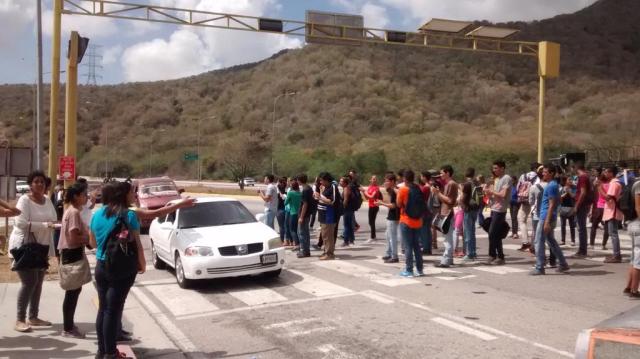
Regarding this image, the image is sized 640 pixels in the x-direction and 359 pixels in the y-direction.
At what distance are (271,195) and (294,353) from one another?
8.33 m

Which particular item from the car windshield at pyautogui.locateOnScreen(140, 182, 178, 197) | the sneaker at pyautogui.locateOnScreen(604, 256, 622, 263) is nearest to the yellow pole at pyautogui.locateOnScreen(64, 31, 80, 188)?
the car windshield at pyautogui.locateOnScreen(140, 182, 178, 197)

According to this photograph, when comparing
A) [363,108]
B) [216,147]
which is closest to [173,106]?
[216,147]

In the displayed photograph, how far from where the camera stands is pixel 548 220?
31.8ft

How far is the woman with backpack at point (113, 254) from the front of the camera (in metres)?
5.37

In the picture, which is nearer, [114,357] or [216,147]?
[114,357]

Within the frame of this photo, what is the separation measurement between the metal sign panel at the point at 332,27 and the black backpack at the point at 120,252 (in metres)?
15.0

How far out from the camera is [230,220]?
1056 cm

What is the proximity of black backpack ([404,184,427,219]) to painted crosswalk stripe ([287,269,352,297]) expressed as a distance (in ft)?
5.54

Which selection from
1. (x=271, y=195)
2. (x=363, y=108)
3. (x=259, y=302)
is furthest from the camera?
(x=363, y=108)

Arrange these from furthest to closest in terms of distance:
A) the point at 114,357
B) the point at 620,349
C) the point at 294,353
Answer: the point at 294,353, the point at 114,357, the point at 620,349

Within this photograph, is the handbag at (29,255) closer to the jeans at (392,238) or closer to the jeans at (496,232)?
the jeans at (392,238)

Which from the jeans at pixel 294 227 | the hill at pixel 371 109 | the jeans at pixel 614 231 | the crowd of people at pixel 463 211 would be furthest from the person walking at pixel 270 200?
the hill at pixel 371 109

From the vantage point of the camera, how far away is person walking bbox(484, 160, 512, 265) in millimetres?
11039

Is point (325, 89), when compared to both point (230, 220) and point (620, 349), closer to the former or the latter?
point (230, 220)
